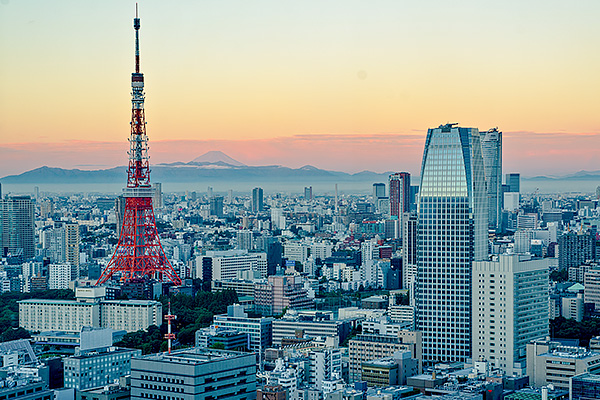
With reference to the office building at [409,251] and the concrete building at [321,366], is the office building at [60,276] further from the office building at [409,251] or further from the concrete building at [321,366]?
the concrete building at [321,366]

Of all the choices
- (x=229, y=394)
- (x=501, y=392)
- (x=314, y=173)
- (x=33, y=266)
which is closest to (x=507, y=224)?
(x=314, y=173)

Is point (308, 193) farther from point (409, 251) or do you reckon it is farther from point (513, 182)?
point (409, 251)

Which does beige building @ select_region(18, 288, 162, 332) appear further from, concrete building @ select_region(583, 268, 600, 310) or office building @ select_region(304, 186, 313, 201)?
office building @ select_region(304, 186, 313, 201)

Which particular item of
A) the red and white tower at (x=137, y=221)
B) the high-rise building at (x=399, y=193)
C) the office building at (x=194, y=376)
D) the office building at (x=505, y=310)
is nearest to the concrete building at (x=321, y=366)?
the office building at (x=505, y=310)

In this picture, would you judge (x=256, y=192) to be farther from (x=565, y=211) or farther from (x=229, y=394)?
(x=229, y=394)

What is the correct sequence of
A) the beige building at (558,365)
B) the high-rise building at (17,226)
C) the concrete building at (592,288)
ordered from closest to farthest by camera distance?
1. the beige building at (558,365)
2. the concrete building at (592,288)
3. the high-rise building at (17,226)

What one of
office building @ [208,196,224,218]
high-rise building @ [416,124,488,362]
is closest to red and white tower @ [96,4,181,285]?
high-rise building @ [416,124,488,362]

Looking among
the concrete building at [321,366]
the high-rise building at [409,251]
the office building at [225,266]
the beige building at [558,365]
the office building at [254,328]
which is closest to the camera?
the beige building at [558,365]
